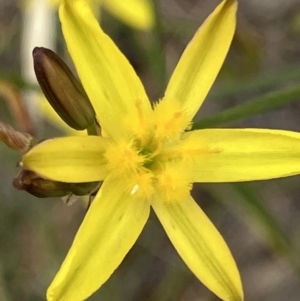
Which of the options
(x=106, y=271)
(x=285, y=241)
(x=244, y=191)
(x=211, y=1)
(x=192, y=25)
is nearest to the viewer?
(x=106, y=271)

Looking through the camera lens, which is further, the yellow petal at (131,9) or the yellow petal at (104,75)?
the yellow petal at (131,9)

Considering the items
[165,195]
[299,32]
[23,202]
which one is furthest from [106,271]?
[299,32]

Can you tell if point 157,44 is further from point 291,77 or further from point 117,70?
point 117,70

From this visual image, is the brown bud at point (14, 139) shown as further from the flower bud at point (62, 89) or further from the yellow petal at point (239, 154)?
the yellow petal at point (239, 154)

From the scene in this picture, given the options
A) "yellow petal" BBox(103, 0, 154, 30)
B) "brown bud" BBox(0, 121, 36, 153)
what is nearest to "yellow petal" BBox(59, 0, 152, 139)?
"brown bud" BBox(0, 121, 36, 153)

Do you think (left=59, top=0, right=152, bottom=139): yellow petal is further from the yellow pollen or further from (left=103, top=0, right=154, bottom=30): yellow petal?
(left=103, top=0, right=154, bottom=30): yellow petal

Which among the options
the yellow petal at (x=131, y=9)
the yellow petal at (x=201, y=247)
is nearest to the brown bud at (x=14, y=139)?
the yellow petal at (x=201, y=247)

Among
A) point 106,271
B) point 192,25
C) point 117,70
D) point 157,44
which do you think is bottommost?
point 106,271

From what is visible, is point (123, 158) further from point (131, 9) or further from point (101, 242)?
point (131, 9)
